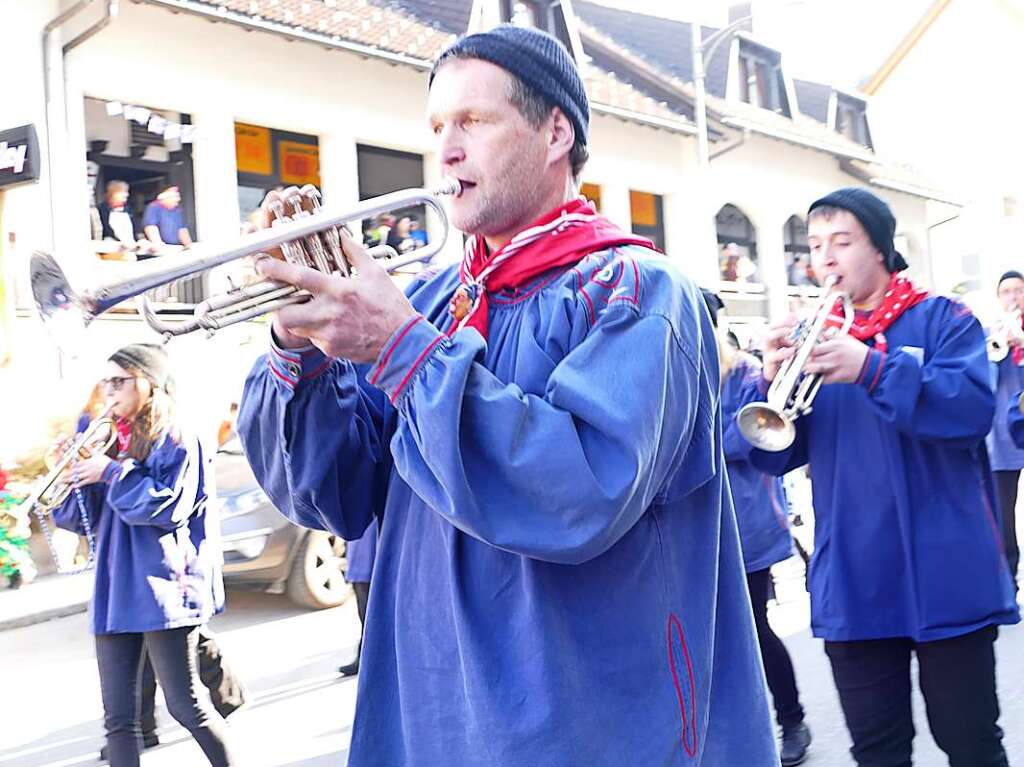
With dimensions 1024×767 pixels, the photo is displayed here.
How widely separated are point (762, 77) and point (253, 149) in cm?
1404

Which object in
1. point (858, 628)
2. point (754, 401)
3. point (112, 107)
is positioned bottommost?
point (858, 628)

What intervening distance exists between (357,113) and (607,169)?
5.46 metres

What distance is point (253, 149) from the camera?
15172 millimetres

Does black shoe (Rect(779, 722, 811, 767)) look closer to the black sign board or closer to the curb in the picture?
the curb

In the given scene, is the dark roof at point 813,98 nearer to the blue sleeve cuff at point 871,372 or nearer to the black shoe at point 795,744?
the black shoe at point 795,744

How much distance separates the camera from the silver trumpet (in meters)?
1.88

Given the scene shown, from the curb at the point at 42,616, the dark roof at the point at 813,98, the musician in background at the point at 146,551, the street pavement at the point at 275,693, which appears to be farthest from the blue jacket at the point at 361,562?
the dark roof at the point at 813,98

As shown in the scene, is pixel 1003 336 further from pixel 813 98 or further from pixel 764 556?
pixel 813 98

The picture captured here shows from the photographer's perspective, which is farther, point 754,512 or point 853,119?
point 853,119

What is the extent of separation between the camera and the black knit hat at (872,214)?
368 centimetres

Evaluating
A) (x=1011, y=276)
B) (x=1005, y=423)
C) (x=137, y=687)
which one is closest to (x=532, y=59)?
(x=137, y=687)

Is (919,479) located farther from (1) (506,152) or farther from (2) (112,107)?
(2) (112,107)

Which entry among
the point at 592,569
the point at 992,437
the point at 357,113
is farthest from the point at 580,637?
the point at 357,113

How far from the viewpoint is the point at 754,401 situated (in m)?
3.77
